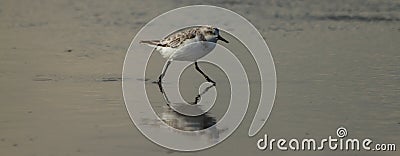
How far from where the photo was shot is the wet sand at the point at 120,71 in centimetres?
704

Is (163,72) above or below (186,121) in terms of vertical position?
above

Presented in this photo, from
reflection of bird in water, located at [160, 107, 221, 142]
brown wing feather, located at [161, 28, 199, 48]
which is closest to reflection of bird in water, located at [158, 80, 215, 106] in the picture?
reflection of bird in water, located at [160, 107, 221, 142]

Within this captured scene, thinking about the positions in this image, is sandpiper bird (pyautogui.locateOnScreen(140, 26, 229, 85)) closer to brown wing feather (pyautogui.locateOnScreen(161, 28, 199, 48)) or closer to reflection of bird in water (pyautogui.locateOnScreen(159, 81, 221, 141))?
brown wing feather (pyautogui.locateOnScreen(161, 28, 199, 48))

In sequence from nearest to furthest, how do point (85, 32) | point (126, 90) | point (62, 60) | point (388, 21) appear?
1. point (126, 90)
2. point (62, 60)
3. point (85, 32)
4. point (388, 21)

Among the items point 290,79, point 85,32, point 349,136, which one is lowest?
point 349,136

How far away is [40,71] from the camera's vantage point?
9.52 meters

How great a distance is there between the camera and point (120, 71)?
9719 millimetres

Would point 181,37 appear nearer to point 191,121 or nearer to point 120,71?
point 120,71

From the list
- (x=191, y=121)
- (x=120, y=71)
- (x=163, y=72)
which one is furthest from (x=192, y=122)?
(x=120, y=71)

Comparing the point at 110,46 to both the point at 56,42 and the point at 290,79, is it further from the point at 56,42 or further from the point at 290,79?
→ the point at 290,79

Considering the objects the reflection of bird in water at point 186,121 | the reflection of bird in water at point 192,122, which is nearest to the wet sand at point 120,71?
the reflection of bird in water at point 192,122

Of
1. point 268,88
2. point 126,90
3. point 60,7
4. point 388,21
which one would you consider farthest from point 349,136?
point 60,7

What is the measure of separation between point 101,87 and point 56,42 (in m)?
2.84

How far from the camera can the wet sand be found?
7.04 metres
